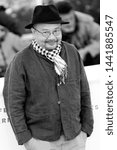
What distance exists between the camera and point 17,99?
80.9 inches

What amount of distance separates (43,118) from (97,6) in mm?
1297

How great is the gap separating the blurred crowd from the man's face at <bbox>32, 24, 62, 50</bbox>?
2.23 feet

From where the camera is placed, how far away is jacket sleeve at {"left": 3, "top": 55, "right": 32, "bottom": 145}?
2035 mm

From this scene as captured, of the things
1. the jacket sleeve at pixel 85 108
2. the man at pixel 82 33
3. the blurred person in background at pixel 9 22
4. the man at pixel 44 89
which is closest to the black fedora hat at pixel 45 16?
the man at pixel 44 89

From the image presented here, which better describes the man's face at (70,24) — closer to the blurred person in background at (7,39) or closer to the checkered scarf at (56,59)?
the blurred person in background at (7,39)

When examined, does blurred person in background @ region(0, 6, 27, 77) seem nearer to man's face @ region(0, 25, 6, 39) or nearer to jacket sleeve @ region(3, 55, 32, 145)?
man's face @ region(0, 25, 6, 39)

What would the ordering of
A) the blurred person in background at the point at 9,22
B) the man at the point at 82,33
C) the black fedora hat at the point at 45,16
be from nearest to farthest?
the black fedora hat at the point at 45,16 → the blurred person in background at the point at 9,22 → the man at the point at 82,33

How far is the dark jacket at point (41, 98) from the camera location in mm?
2055

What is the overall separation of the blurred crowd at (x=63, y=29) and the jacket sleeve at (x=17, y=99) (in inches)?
26.5

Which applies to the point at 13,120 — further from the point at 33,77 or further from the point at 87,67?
the point at 87,67

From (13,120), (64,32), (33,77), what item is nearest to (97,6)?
(64,32)

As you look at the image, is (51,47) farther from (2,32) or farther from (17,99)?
(2,32)

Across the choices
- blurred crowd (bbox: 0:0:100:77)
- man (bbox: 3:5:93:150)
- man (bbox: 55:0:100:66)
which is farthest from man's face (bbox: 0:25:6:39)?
man (bbox: 3:5:93:150)

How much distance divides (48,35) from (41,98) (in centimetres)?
39
